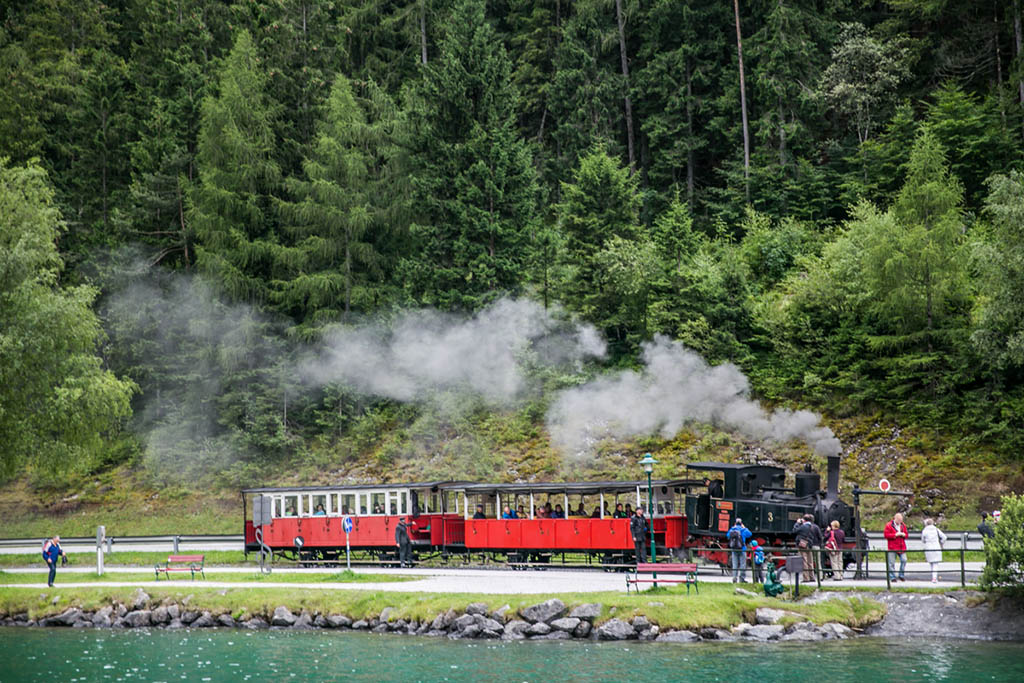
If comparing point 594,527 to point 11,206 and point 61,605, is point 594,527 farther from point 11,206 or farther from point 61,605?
point 11,206

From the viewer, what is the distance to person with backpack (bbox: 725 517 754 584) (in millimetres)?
25375

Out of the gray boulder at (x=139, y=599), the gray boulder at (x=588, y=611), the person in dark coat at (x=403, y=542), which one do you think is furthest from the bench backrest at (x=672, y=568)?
the gray boulder at (x=139, y=599)

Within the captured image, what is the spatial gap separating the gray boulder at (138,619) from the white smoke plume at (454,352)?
22.3m

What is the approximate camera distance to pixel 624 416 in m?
43.7

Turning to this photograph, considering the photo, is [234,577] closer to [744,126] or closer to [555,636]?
[555,636]

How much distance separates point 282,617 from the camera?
85.4 ft

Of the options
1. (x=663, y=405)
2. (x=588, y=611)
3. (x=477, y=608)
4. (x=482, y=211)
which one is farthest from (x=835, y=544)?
(x=482, y=211)

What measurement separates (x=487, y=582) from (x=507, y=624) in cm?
418

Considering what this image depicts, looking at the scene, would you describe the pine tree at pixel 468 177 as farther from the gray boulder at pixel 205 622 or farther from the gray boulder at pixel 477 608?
the gray boulder at pixel 477 608

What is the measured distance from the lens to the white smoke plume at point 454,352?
4700 cm

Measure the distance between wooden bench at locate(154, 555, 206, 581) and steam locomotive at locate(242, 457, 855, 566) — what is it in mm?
2043

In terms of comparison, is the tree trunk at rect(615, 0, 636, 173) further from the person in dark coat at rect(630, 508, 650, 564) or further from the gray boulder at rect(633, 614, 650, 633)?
the gray boulder at rect(633, 614, 650, 633)

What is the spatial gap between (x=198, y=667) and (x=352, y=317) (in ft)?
100

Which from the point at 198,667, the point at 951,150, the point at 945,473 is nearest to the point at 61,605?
the point at 198,667
